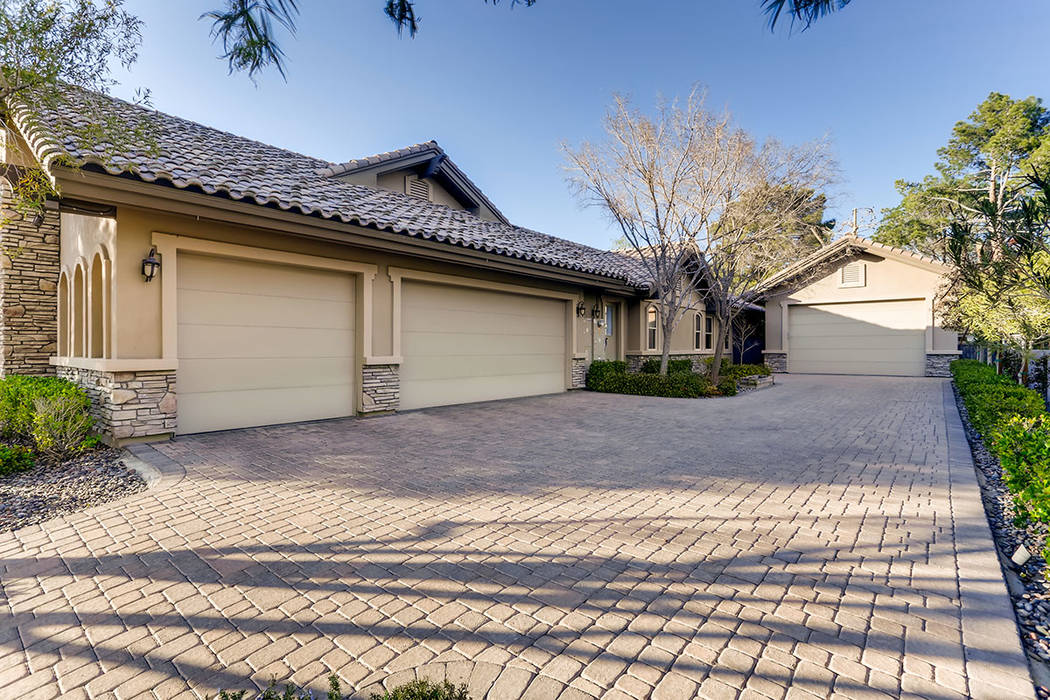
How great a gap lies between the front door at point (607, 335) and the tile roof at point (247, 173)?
1339 millimetres

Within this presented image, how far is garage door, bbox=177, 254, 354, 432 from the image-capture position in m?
6.73

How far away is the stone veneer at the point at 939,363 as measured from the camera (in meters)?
17.6

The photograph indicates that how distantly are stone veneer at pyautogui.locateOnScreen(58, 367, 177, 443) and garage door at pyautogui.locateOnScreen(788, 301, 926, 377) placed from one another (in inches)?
835

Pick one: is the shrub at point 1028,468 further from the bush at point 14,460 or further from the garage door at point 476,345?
the bush at point 14,460

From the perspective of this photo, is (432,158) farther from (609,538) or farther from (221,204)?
(609,538)

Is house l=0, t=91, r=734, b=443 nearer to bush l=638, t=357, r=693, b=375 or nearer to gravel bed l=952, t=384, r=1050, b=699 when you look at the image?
bush l=638, t=357, r=693, b=375

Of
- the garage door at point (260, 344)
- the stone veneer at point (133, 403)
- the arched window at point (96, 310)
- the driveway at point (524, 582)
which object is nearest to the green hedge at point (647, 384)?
the driveway at point (524, 582)

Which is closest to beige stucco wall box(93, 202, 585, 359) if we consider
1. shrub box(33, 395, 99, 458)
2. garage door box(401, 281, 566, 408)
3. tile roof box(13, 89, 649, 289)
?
tile roof box(13, 89, 649, 289)

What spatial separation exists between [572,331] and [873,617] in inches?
406

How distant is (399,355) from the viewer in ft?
28.8

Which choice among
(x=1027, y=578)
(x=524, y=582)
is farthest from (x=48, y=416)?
(x=1027, y=578)

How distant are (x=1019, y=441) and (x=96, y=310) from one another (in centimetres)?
1016

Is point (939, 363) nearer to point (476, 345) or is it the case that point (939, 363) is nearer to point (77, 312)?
point (476, 345)

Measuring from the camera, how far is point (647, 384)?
12.4 meters
